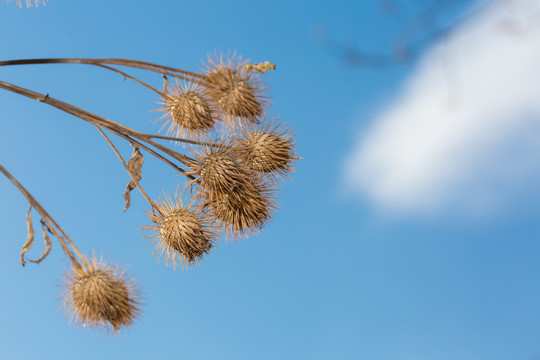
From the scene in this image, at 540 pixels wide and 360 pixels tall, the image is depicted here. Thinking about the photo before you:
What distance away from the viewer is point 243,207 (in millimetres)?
4254

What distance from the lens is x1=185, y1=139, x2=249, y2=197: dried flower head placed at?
4098 mm

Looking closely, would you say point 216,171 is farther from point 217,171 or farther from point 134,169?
point 134,169

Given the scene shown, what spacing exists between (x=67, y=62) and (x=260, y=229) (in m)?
1.86

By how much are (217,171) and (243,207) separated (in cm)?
33

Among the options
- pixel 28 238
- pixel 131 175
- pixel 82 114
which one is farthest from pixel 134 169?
pixel 28 238

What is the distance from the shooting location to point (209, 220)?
426cm

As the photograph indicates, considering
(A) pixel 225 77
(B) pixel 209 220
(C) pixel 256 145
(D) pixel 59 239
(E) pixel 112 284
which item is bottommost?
(E) pixel 112 284

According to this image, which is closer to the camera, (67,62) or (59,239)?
(59,239)

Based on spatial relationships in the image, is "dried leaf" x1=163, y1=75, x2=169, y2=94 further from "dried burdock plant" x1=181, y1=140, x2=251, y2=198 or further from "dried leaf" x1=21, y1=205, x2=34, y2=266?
"dried leaf" x1=21, y1=205, x2=34, y2=266

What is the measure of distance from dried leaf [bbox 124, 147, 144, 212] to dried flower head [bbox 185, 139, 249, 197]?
380 millimetres

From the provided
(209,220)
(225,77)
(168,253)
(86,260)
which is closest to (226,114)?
(225,77)

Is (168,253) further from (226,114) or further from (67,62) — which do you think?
(67,62)

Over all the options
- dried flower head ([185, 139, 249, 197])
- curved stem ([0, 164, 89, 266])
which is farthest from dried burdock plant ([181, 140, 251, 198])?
curved stem ([0, 164, 89, 266])

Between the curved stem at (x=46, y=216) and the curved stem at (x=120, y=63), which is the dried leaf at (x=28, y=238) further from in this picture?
the curved stem at (x=120, y=63)
